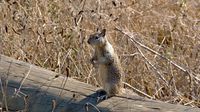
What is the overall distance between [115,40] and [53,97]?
6.08 ft

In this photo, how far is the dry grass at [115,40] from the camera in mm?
4098

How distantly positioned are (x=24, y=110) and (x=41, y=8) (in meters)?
2.13

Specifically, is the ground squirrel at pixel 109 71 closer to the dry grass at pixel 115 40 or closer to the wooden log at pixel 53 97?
the wooden log at pixel 53 97

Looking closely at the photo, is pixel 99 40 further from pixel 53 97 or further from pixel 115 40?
pixel 115 40

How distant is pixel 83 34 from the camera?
14.5 feet

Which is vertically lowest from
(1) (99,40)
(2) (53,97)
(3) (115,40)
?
(2) (53,97)

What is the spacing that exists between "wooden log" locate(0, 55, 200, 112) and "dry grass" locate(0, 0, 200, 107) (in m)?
0.69

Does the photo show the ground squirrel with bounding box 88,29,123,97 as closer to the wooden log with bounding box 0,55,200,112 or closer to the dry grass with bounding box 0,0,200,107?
the wooden log with bounding box 0,55,200,112

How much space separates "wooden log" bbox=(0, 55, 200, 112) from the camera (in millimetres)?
2645

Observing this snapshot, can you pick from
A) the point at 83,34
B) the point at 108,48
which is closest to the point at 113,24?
the point at 83,34

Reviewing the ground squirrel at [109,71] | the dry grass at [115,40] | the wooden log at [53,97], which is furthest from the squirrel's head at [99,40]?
the dry grass at [115,40]

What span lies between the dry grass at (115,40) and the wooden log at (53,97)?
2.26 feet

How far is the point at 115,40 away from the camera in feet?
15.3

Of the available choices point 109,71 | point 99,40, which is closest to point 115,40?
point 99,40
